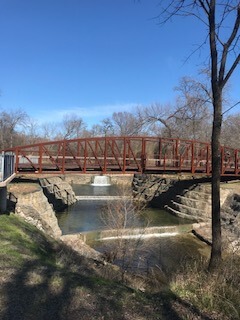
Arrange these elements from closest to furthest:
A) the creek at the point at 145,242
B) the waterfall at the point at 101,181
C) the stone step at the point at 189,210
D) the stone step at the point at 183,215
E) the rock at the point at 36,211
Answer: the creek at the point at 145,242 → the rock at the point at 36,211 → the stone step at the point at 183,215 → the stone step at the point at 189,210 → the waterfall at the point at 101,181

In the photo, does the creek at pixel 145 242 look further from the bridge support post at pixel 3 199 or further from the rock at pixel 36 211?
the bridge support post at pixel 3 199

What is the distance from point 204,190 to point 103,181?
26028 mm

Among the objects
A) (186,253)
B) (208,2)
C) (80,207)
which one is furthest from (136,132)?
(208,2)

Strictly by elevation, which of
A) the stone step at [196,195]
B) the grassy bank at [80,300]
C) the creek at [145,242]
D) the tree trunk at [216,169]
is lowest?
the creek at [145,242]

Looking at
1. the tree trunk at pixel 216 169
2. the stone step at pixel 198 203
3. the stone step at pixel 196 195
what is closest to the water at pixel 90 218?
the stone step at pixel 198 203

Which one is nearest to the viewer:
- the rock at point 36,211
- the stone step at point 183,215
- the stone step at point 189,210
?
the rock at point 36,211

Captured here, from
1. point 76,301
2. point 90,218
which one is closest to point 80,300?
point 76,301

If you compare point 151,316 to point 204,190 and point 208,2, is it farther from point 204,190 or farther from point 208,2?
point 204,190

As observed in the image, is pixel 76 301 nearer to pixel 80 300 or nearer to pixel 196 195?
pixel 80 300

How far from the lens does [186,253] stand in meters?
20.5

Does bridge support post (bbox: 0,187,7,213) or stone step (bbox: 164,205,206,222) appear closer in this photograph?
bridge support post (bbox: 0,187,7,213)

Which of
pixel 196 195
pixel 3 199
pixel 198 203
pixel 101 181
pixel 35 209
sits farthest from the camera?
pixel 101 181

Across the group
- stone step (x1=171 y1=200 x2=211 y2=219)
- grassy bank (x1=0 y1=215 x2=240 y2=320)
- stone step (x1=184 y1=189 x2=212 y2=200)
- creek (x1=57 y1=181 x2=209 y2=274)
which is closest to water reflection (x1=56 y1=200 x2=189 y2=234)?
creek (x1=57 y1=181 x2=209 y2=274)

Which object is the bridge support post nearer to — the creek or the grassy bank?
the creek
